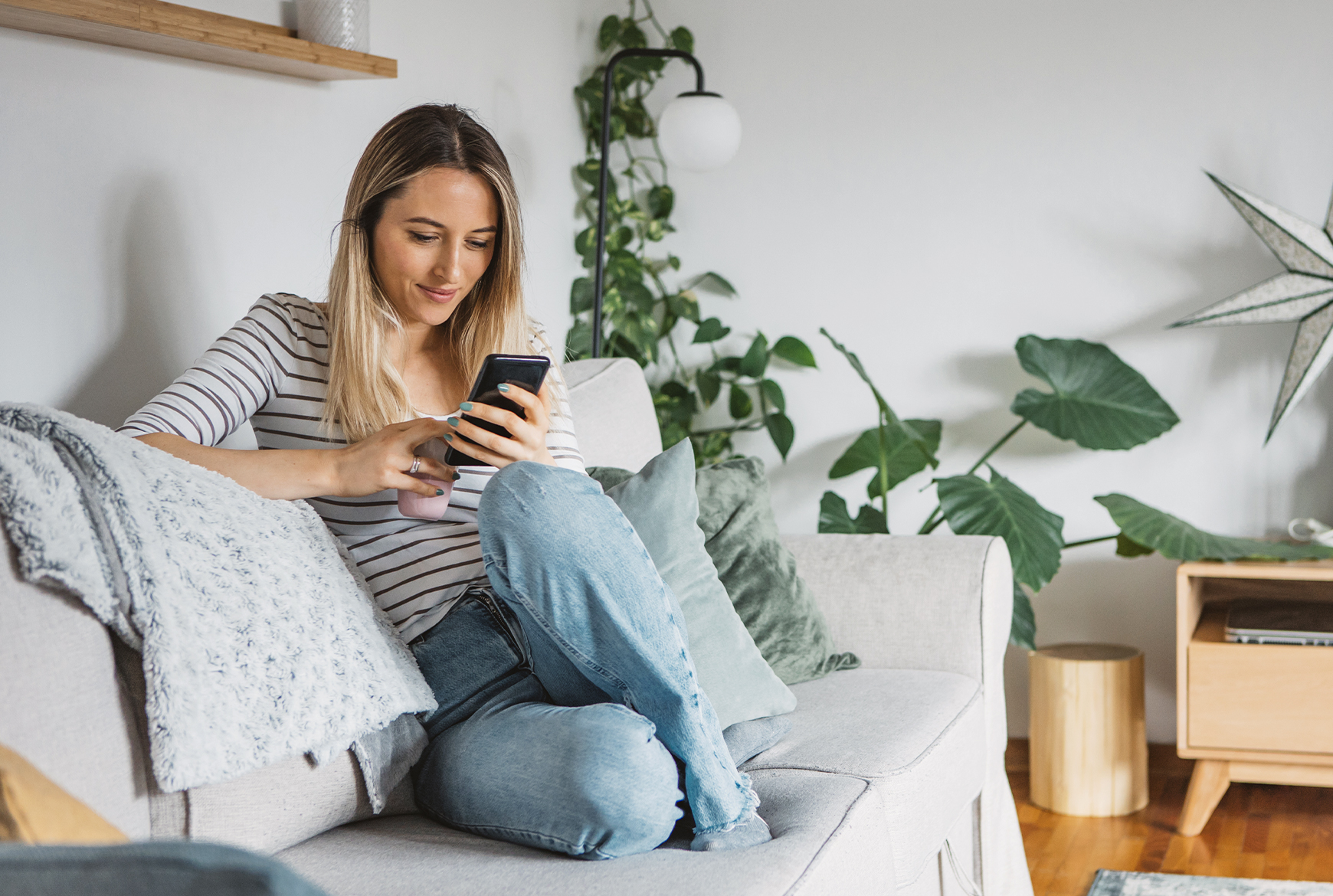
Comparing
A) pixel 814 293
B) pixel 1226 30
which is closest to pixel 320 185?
pixel 814 293

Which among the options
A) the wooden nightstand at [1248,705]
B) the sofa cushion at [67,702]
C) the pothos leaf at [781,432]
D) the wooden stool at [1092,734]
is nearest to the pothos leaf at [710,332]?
the pothos leaf at [781,432]

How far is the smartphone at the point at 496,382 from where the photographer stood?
127 centimetres

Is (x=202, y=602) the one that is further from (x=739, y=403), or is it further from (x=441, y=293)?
(x=739, y=403)

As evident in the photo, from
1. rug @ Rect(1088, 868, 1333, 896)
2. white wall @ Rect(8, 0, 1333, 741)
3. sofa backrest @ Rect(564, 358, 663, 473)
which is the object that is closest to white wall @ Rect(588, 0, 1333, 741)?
white wall @ Rect(8, 0, 1333, 741)

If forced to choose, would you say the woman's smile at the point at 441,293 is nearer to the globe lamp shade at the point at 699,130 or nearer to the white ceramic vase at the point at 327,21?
the white ceramic vase at the point at 327,21

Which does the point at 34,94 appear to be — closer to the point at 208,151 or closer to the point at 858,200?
the point at 208,151

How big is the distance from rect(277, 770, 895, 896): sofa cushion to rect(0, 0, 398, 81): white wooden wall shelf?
1009mm

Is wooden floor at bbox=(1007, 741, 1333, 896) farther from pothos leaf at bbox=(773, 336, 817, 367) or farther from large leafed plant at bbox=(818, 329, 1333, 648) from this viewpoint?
pothos leaf at bbox=(773, 336, 817, 367)

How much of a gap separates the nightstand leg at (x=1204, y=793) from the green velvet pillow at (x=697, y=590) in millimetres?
1161

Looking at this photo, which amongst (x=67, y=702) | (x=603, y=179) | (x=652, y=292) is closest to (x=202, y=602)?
(x=67, y=702)

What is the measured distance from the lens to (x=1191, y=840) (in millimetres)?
2232

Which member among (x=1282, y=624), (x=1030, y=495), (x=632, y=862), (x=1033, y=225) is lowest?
(x=1282, y=624)

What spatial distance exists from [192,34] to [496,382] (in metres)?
0.70

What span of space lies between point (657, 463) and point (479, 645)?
0.40m
